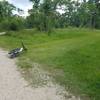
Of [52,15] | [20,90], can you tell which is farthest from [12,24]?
[20,90]

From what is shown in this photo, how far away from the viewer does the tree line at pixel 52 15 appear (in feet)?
169

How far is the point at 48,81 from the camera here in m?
12.7

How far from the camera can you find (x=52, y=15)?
57.1 m

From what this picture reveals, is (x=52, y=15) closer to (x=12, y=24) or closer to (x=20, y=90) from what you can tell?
(x=12, y=24)

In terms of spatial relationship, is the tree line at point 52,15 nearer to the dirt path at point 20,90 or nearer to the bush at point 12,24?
the bush at point 12,24

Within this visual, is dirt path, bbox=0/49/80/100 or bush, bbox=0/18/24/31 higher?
dirt path, bbox=0/49/80/100

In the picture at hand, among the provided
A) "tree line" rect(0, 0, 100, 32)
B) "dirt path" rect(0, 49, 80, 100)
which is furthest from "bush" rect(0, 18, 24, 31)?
"dirt path" rect(0, 49, 80, 100)

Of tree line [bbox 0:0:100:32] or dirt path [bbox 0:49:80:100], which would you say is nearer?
dirt path [bbox 0:49:80:100]

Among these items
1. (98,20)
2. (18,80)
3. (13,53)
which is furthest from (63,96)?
(98,20)

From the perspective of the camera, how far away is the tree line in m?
51.5

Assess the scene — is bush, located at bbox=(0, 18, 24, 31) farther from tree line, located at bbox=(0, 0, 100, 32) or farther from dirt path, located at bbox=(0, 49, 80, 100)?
dirt path, located at bbox=(0, 49, 80, 100)

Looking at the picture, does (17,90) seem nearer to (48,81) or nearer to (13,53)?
(48,81)

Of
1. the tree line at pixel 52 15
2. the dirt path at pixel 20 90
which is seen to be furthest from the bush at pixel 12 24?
the dirt path at pixel 20 90

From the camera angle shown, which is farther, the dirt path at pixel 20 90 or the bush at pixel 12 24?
the bush at pixel 12 24
